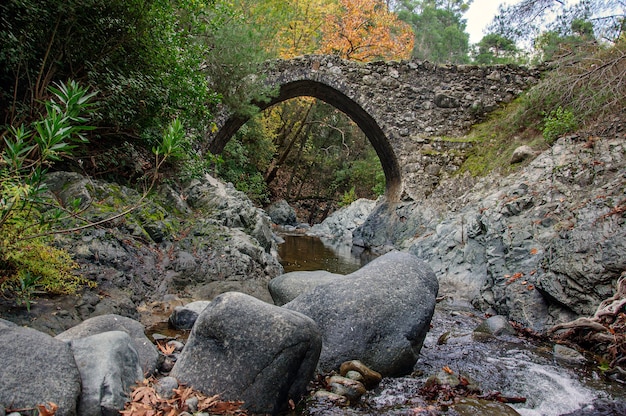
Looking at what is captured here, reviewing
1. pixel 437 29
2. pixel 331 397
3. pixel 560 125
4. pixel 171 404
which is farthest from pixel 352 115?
pixel 437 29

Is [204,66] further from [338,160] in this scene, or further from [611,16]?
[338,160]

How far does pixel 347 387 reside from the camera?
3070 millimetres

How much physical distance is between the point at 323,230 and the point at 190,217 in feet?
37.1

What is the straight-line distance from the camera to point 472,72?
39.8 feet

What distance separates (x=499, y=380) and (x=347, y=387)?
4.72 feet

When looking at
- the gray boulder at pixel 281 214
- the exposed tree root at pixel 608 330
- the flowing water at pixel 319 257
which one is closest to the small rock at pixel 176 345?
the exposed tree root at pixel 608 330

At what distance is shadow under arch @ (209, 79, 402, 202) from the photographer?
38.6 ft

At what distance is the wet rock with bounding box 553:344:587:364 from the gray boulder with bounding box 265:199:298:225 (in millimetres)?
14326

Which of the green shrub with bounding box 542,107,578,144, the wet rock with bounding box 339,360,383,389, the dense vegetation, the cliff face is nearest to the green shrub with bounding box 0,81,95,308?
the dense vegetation

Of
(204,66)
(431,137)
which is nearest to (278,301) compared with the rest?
(204,66)

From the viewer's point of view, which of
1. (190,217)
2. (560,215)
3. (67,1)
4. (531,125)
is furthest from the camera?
(531,125)

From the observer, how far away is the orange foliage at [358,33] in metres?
18.5

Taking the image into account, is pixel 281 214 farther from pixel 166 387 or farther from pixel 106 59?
pixel 166 387

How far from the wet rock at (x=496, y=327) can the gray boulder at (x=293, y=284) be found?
5.83 ft
